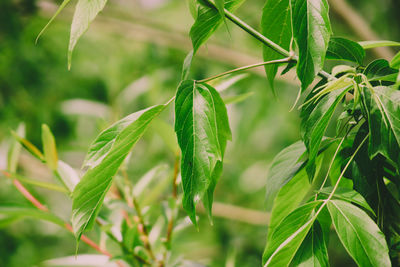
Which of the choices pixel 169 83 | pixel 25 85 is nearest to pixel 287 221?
pixel 169 83

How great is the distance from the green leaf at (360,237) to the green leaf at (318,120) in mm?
60

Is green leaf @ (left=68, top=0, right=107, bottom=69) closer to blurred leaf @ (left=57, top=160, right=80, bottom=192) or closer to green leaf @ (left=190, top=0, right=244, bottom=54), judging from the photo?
green leaf @ (left=190, top=0, right=244, bottom=54)

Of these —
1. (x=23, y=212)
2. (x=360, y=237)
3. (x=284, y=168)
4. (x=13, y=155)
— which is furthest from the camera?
(x=13, y=155)

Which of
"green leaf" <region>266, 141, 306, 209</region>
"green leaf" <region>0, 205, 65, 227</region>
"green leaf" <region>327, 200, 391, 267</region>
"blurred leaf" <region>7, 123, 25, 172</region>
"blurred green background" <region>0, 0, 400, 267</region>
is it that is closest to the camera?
"green leaf" <region>327, 200, 391, 267</region>

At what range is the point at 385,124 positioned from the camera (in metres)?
0.35

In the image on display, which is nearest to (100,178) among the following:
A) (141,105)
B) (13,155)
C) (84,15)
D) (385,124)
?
(84,15)

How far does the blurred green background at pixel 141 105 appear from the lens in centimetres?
165

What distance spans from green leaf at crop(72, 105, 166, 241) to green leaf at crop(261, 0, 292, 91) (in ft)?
0.45

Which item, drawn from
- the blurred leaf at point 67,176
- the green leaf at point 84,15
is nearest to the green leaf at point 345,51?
the green leaf at point 84,15

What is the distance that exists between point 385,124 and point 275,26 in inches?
6.1

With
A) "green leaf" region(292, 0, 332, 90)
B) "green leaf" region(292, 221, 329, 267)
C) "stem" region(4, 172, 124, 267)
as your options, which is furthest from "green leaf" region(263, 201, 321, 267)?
"stem" region(4, 172, 124, 267)

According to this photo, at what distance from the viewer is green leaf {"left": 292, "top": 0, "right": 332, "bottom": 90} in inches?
14.1

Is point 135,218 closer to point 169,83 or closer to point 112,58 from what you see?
point 169,83

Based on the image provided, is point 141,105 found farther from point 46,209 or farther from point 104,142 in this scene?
point 104,142
